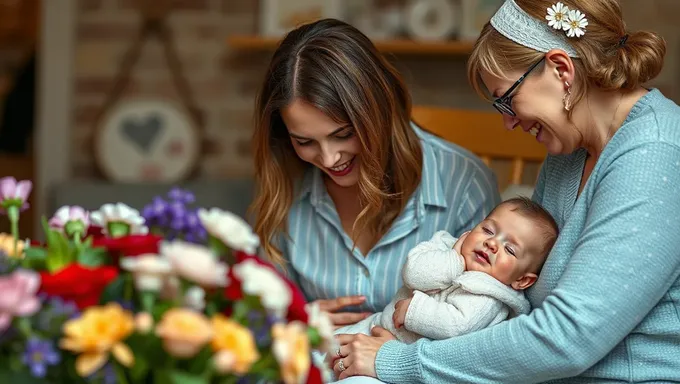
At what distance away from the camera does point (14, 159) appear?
531 cm

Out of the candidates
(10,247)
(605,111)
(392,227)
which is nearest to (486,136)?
(392,227)

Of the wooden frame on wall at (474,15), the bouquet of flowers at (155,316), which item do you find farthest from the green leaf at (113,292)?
the wooden frame on wall at (474,15)

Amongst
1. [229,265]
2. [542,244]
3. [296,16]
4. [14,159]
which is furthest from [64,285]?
[14,159]

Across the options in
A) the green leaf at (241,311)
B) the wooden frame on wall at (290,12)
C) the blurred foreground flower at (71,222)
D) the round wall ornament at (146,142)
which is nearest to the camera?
the green leaf at (241,311)

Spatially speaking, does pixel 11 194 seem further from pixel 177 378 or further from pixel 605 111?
pixel 605 111

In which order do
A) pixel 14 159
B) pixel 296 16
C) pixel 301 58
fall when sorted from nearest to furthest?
pixel 301 58 < pixel 296 16 < pixel 14 159

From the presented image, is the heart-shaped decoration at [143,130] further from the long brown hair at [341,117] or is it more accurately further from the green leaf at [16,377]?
the green leaf at [16,377]

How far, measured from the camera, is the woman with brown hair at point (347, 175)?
6.16 feet

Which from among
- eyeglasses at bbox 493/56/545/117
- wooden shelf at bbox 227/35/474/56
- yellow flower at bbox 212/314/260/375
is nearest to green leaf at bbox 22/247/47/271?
yellow flower at bbox 212/314/260/375

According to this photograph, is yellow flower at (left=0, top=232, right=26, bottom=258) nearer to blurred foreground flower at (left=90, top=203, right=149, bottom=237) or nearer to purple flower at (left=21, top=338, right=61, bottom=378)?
blurred foreground flower at (left=90, top=203, right=149, bottom=237)

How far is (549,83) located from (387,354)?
1.83ft

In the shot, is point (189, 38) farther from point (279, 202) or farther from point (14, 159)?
point (279, 202)

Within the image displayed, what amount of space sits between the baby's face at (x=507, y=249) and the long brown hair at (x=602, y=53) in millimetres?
272

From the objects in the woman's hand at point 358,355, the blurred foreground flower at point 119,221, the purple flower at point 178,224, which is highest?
the purple flower at point 178,224
